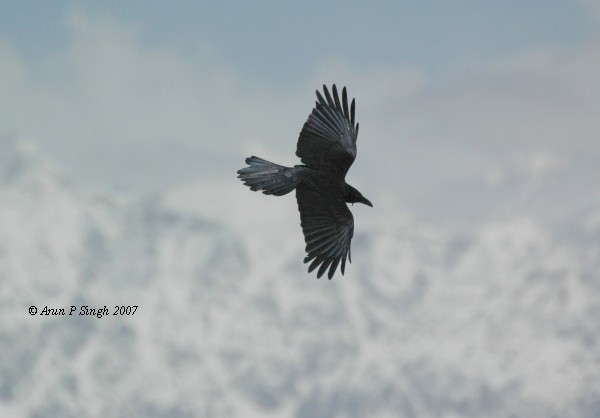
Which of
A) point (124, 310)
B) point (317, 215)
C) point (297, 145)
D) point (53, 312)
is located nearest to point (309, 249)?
point (317, 215)

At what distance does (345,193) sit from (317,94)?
2.55 m

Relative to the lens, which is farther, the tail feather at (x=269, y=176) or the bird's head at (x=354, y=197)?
the bird's head at (x=354, y=197)

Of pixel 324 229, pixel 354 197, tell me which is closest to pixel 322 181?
pixel 354 197

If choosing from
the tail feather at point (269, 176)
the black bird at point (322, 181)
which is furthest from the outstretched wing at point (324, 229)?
the tail feather at point (269, 176)

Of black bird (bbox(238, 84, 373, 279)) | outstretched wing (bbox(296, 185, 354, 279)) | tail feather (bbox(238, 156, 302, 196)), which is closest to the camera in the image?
tail feather (bbox(238, 156, 302, 196))

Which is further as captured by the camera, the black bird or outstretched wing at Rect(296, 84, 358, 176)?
outstretched wing at Rect(296, 84, 358, 176)

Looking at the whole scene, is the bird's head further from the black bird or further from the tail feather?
the tail feather

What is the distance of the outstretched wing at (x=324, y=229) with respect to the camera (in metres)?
20.9

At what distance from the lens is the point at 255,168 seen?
20.7 metres

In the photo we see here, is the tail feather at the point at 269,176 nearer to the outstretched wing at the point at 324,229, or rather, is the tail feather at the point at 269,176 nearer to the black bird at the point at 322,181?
the black bird at the point at 322,181

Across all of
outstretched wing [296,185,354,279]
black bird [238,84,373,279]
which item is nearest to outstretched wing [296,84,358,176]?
black bird [238,84,373,279]

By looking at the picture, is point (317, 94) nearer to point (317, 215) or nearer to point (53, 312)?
point (317, 215)

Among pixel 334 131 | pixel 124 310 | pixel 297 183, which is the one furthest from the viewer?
pixel 124 310

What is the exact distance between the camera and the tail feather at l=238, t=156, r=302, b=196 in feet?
64.8
